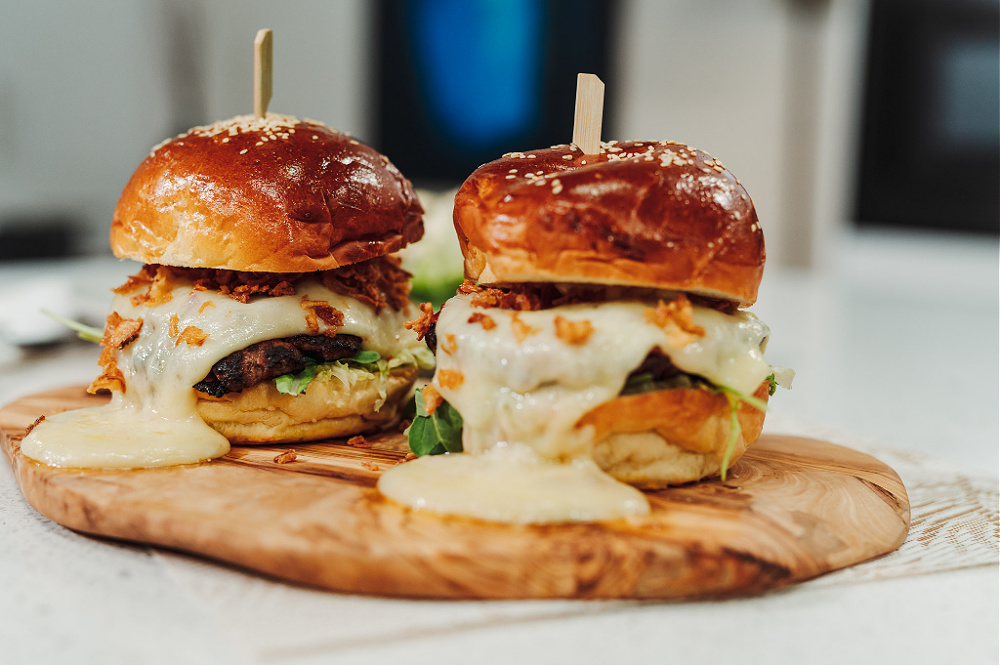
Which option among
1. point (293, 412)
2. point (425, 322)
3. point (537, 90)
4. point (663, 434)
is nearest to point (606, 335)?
point (663, 434)

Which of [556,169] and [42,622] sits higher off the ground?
[556,169]

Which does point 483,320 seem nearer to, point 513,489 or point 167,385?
point 513,489

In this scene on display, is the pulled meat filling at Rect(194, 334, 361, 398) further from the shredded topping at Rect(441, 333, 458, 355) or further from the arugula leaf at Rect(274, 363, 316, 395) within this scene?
the shredded topping at Rect(441, 333, 458, 355)

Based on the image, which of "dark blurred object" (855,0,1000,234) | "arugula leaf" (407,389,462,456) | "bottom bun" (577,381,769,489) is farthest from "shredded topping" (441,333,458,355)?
"dark blurred object" (855,0,1000,234)

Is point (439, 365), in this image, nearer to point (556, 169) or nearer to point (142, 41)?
point (556, 169)

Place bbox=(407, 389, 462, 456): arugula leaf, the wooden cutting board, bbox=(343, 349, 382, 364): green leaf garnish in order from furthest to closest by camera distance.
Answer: bbox=(343, 349, 382, 364): green leaf garnish, bbox=(407, 389, 462, 456): arugula leaf, the wooden cutting board

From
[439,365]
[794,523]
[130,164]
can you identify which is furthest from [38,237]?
[794,523]

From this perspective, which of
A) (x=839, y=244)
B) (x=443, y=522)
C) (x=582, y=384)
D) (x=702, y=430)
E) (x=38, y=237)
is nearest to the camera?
(x=443, y=522)
